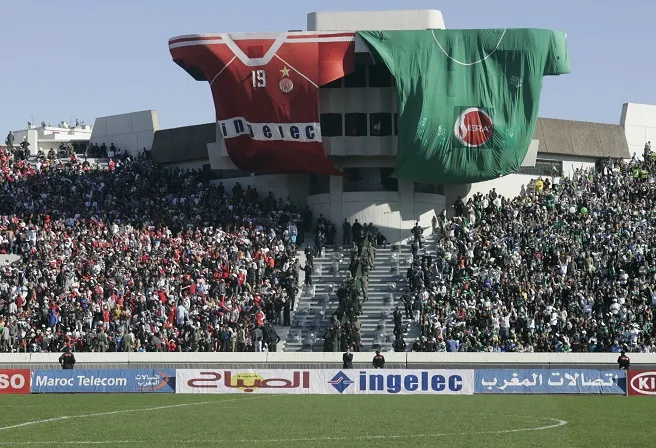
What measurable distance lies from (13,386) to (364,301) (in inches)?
764

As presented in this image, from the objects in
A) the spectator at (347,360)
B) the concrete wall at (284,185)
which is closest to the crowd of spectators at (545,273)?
the spectator at (347,360)

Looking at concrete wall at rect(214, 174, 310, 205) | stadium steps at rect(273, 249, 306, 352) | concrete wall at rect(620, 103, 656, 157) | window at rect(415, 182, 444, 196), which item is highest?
concrete wall at rect(620, 103, 656, 157)

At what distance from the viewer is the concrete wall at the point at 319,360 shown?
57.1 metres

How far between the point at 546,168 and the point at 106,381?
35559 millimetres

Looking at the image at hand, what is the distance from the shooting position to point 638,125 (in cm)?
8531

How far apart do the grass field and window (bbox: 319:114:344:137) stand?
93.6 feet

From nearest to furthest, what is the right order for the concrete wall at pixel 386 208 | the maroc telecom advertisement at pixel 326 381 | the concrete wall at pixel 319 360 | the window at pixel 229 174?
1. the maroc telecom advertisement at pixel 326 381
2. the concrete wall at pixel 319 360
3. the concrete wall at pixel 386 208
4. the window at pixel 229 174

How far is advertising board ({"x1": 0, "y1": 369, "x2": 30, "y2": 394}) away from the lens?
174 feet

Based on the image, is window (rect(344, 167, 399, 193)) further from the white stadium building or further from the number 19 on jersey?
the number 19 on jersey

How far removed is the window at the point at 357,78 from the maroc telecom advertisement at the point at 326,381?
25305 millimetres

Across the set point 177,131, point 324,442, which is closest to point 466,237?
point 177,131

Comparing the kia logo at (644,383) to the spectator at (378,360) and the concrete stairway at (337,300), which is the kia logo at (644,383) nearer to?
the spectator at (378,360)

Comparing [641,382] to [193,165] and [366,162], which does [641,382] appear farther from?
[193,165]

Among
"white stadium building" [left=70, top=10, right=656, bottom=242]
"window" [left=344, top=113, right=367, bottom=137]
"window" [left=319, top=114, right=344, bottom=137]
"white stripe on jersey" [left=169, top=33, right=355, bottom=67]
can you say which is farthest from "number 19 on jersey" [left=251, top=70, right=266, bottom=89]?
"window" [left=344, top=113, right=367, bottom=137]
